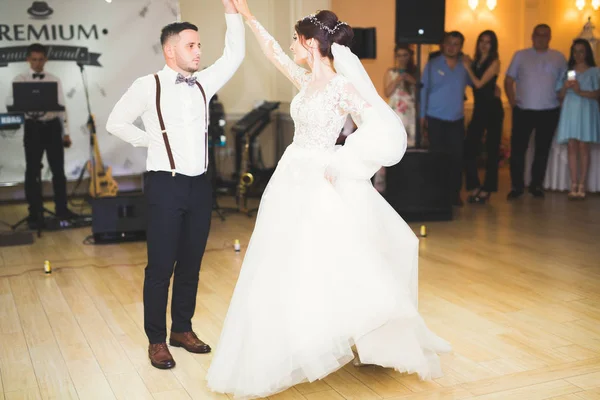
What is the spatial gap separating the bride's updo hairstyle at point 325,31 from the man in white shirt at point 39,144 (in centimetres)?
475

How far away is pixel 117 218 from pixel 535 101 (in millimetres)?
5079

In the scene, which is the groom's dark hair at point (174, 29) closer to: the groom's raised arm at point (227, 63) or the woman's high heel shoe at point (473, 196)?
the groom's raised arm at point (227, 63)

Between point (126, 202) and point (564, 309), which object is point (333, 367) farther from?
point (126, 202)

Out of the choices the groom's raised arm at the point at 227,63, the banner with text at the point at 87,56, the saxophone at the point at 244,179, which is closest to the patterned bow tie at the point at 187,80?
the groom's raised arm at the point at 227,63

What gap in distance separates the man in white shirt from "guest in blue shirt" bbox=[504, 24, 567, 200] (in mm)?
5149

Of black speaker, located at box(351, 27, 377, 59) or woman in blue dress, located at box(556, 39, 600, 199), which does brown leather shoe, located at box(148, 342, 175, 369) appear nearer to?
black speaker, located at box(351, 27, 377, 59)

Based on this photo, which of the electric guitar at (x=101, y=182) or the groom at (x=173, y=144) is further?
the electric guitar at (x=101, y=182)

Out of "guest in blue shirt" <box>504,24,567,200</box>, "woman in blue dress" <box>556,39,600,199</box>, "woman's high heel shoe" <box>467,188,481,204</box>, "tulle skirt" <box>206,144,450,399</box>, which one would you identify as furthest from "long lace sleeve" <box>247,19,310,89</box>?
"woman in blue dress" <box>556,39,600,199</box>

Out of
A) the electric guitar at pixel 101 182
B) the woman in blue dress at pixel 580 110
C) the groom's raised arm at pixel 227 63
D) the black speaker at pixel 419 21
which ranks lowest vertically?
the electric guitar at pixel 101 182

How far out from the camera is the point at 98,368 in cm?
394

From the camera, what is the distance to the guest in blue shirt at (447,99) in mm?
8461

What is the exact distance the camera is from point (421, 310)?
4.86 meters

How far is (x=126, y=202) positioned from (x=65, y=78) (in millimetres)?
2754

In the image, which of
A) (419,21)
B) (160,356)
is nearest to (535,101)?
(419,21)
